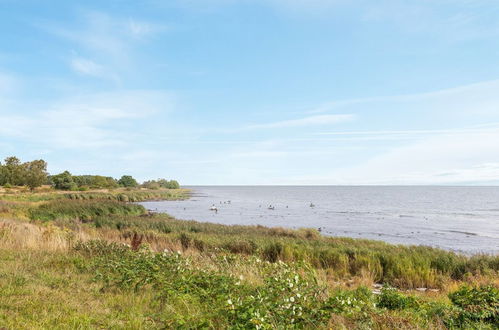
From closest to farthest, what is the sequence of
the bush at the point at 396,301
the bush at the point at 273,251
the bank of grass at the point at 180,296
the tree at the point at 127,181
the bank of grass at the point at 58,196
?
the bank of grass at the point at 180,296 < the bush at the point at 396,301 < the bush at the point at 273,251 < the bank of grass at the point at 58,196 < the tree at the point at 127,181

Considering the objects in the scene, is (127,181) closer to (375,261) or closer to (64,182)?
(64,182)

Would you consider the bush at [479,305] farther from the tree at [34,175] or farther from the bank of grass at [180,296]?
the tree at [34,175]

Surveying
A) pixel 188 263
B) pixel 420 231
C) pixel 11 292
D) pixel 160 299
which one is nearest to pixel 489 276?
pixel 188 263

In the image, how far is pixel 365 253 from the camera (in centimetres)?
1552

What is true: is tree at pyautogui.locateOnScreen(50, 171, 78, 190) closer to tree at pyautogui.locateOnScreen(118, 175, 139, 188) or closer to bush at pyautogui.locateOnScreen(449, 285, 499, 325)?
tree at pyautogui.locateOnScreen(118, 175, 139, 188)

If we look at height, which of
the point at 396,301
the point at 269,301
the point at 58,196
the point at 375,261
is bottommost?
the point at 375,261

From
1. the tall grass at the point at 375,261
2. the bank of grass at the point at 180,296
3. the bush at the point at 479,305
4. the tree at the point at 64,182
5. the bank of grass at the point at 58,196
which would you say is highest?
the tree at the point at 64,182

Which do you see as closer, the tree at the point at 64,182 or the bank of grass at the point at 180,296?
the bank of grass at the point at 180,296

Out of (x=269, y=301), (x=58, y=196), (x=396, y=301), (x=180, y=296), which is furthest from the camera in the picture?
(x=58, y=196)

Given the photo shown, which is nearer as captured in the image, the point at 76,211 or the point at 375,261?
the point at 375,261

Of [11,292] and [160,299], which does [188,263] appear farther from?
[11,292]

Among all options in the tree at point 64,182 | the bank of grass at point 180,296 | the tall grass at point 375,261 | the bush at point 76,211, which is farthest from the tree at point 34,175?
the bank of grass at point 180,296

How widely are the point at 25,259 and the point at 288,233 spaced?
17.9 meters

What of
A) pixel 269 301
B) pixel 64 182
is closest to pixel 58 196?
pixel 64 182
